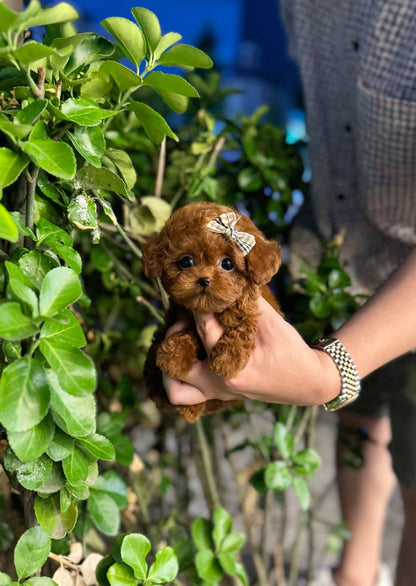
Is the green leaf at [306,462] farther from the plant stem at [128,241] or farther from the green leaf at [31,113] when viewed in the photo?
the green leaf at [31,113]

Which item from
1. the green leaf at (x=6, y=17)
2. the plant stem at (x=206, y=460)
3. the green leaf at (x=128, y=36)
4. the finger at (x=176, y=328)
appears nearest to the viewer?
the green leaf at (x=6, y=17)

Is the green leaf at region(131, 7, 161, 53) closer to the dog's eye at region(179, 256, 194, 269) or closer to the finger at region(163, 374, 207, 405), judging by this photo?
the dog's eye at region(179, 256, 194, 269)

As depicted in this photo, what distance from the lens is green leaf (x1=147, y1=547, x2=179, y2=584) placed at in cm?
59

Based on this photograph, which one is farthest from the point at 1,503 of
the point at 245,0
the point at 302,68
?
the point at 245,0

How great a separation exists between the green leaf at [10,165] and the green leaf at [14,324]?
3.6 inches

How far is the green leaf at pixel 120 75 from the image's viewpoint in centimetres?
49

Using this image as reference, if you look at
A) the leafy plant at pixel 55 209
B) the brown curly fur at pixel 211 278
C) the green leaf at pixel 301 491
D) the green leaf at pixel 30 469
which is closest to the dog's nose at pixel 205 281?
the brown curly fur at pixel 211 278

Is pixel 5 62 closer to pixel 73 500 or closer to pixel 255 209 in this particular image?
pixel 73 500

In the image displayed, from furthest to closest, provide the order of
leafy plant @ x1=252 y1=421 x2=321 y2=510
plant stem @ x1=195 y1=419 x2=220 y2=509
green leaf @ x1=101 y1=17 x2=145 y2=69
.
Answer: plant stem @ x1=195 y1=419 x2=220 y2=509 → leafy plant @ x1=252 y1=421 x2=321 y2=510 → green leaf @ x1=101 y1=17 x2=145 y2=69

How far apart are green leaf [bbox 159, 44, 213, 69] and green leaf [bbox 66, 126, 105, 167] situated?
0.09 meters

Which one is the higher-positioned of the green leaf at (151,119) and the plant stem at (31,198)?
the green leaf at (151,119)

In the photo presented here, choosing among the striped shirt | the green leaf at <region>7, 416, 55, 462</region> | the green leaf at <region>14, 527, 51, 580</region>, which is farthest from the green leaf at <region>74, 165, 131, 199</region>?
the striped shirt

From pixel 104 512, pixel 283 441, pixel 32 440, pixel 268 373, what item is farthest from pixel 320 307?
pixel 32 440

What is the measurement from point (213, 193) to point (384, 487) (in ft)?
2.78
